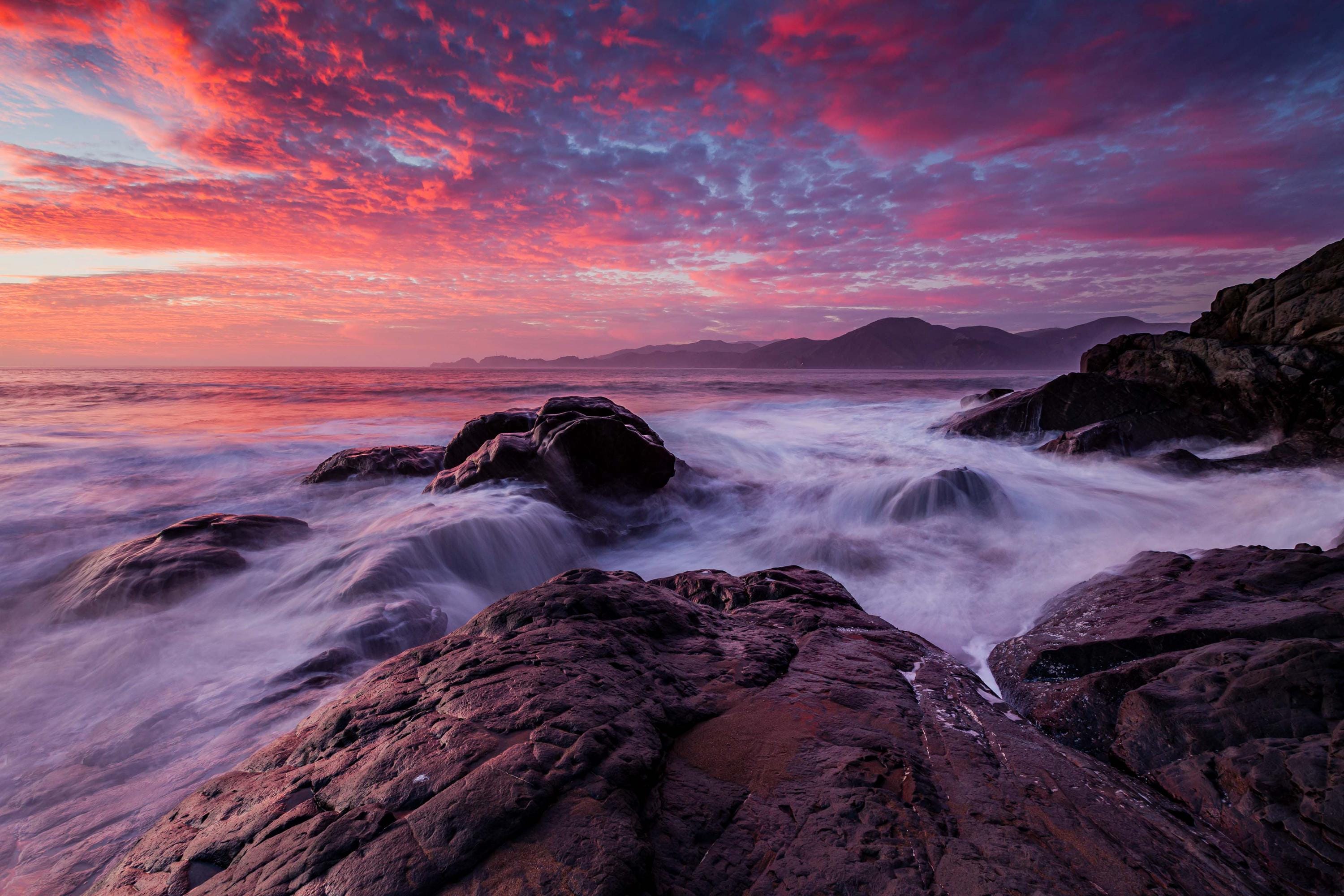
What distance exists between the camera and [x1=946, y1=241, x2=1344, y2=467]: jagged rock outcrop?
938 centimetres

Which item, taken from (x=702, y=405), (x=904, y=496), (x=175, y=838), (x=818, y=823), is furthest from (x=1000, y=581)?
(x=702, y=405)

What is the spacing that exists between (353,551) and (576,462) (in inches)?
133

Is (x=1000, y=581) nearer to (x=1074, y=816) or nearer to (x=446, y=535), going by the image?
(x=1074, y=816)

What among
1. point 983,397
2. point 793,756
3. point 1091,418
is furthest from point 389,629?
point 983,397

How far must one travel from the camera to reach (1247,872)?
2.03 m

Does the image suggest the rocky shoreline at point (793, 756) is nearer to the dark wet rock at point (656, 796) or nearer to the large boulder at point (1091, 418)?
the dark wet rock at point (656, 796)

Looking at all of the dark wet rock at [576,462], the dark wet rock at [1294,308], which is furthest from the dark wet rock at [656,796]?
the dark wet rock at [1294,308]

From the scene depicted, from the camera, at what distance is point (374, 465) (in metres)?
10.5

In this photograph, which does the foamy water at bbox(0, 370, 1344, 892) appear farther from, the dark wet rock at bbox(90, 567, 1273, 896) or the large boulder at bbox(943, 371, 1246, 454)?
the dark wet rock at bbox(90, 567, 1273, 896)

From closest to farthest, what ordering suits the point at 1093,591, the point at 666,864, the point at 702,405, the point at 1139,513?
the point at 666,864, the point at 1093,591, the point at 1139,513, the point at 702,405

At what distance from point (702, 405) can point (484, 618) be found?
27.6 metres

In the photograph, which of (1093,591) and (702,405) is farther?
(702,405)

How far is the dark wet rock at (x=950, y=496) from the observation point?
8.80 m

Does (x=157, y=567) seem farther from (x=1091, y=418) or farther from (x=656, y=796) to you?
(x=1091, y=418)
